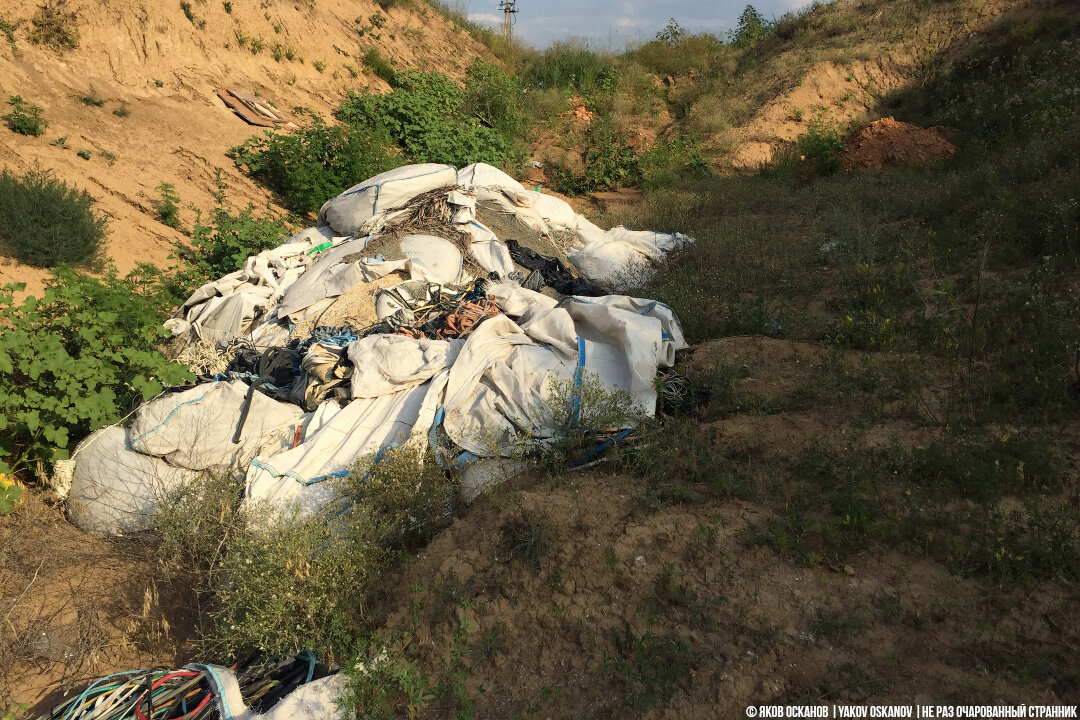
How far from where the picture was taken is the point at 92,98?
732cm

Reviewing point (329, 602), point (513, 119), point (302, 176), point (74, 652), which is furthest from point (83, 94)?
point (329, 602)

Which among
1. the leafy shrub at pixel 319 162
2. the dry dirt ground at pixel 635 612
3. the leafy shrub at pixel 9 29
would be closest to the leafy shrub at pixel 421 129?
the leafy shrub at pixel 319 162

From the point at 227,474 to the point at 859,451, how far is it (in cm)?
304

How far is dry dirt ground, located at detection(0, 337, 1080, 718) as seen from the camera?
6.37 feet

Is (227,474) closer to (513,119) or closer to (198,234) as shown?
(198,234)

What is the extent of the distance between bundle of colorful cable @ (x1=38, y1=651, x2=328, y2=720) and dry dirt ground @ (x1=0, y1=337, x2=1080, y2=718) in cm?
27

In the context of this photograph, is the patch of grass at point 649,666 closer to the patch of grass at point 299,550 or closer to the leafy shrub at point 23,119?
the patch of grass at point 299,550

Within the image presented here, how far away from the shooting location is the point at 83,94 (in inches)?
288

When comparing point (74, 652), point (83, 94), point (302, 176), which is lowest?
point (74, 652)

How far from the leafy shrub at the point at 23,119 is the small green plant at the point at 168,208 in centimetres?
129

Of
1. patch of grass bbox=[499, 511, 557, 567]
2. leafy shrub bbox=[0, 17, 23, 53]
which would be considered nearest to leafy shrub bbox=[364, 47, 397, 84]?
leafy shrub bbox=[0, 17, 23, 53]

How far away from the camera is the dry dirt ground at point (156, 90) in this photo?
20.5 ft

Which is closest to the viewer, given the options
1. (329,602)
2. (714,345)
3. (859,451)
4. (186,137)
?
(329,602)

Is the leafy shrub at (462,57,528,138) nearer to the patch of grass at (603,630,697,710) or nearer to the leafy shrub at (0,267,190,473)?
the leafy shrub at (0,267,190,473)
